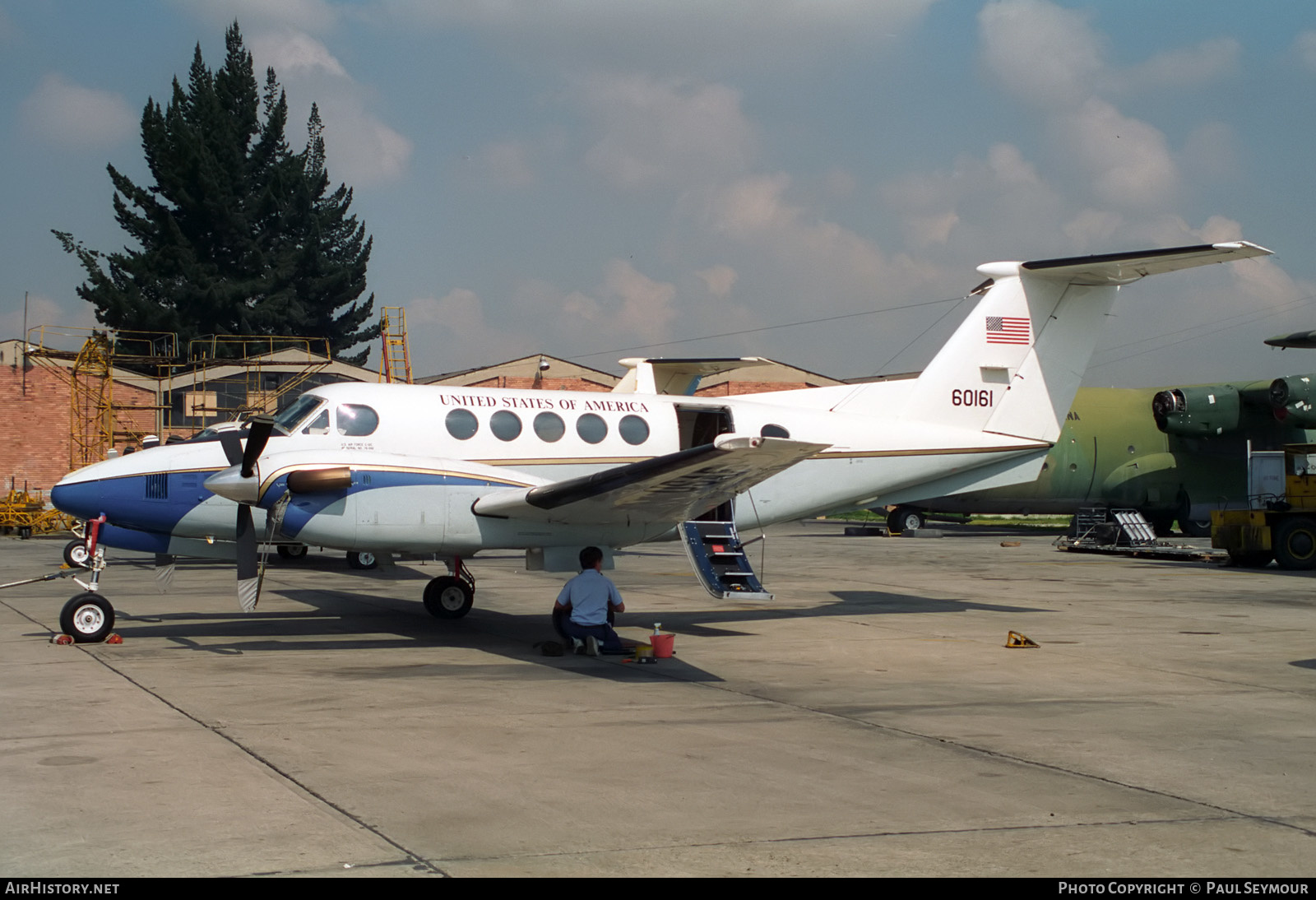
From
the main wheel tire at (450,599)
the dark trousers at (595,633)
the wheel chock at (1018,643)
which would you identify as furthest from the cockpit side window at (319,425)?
the wheel chock at (1018,643)

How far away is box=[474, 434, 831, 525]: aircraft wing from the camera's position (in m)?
10.8

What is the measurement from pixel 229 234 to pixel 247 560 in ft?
168

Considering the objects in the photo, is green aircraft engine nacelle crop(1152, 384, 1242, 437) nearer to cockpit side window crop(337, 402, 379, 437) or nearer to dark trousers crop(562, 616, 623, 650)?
dark trousers crop(562, 616, 623, 650)

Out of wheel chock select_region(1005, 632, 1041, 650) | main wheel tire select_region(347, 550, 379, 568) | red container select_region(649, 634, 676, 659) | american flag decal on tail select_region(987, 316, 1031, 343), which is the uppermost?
american flag decal on tail select_region(987, 316, 1031, 343)

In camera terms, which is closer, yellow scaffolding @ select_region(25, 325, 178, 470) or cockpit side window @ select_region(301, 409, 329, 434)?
cockpit side window @ select_region(301, 409, 329, 434)

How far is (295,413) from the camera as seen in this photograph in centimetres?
1322

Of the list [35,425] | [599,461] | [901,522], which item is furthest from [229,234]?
[599,461]

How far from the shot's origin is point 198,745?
7211 mm

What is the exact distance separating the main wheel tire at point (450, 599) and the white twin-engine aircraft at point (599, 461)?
2 cm

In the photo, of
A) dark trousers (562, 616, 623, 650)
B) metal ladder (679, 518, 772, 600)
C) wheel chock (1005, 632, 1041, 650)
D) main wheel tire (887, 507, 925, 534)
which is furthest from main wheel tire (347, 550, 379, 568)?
main wheel tire (887, 507, 925, 534)

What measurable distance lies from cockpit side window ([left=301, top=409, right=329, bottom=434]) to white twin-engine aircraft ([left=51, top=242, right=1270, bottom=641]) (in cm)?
3

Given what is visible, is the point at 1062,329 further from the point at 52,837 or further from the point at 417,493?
the point at 52,837

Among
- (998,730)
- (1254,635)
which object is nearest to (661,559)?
(1254,635)

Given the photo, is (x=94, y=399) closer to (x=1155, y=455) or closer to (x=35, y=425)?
(x=35, y=425)
